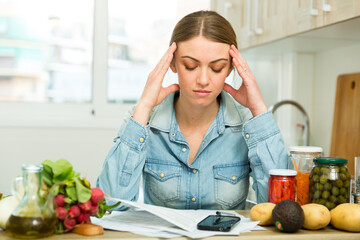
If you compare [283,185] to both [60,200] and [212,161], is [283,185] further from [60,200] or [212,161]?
[60,200]

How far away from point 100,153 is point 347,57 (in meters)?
1.43

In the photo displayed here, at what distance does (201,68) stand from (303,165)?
365 mm

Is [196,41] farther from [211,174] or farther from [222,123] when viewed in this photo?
[211,174]

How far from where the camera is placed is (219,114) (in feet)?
4.63

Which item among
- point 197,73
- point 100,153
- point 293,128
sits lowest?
point 100,153

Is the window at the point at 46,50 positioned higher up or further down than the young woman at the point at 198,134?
higher up

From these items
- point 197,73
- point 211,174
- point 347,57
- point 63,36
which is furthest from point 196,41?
point 63,36

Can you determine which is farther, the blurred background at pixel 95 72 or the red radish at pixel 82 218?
the blurred background at pixel 95 72

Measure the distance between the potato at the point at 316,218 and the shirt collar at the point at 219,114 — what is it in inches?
18.8

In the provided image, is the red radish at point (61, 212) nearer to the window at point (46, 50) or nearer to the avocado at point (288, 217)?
the avocado at point (288, 217)

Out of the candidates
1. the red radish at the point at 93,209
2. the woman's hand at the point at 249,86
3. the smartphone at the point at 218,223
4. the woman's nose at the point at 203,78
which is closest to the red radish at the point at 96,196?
the red radish at the point at 93,209

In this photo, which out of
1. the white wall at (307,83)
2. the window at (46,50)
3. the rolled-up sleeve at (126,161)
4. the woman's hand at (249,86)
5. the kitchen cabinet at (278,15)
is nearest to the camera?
the rolled-up sleeve at (126,161)

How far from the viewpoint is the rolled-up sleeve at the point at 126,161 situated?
121cm

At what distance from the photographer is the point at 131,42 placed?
2.94 metres
